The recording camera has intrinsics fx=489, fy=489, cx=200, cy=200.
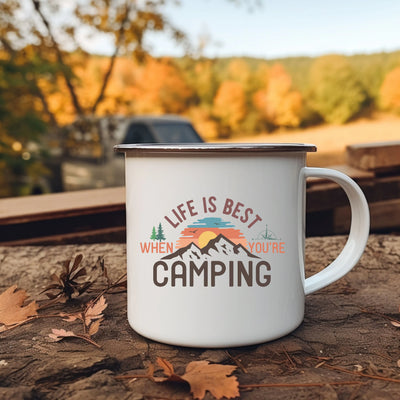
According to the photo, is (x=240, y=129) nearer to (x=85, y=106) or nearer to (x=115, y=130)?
(x=85, y=106)

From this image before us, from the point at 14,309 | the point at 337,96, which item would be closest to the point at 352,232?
the point at 14,309

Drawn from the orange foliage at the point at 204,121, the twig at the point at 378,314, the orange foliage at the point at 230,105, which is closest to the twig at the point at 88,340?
the twig at the point at 378,314

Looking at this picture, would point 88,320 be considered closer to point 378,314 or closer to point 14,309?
point 14,309

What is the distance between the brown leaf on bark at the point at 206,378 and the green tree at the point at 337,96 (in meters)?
29.3

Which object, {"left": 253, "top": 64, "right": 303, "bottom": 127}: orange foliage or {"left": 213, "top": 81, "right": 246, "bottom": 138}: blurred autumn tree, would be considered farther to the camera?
{"left": 213, "top": 81, "right": 246, "bottom": 138}: blurred autumn tree

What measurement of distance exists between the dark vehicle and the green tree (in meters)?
23.1

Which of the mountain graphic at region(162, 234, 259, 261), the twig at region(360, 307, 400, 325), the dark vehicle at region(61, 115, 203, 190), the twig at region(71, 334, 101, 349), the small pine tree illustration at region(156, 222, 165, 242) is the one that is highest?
the dark vehicle at region(61, 115, 203, 190)

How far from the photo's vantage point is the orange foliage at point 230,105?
29.1 meters

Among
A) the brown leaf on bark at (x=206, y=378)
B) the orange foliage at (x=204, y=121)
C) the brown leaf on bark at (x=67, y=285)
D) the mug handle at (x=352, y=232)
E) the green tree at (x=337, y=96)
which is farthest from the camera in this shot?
the green tree at (x=337, y=96)

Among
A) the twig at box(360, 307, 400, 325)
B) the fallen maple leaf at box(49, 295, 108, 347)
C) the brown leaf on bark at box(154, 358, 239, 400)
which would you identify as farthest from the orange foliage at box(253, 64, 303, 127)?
the brown leaf on bark at box(154, 358, 239, 400)

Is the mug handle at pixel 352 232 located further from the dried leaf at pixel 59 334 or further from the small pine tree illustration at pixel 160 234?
the dried leaf at pixel 59 334

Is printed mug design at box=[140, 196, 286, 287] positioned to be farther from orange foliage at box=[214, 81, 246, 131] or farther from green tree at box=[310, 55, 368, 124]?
green tree at box=[310, 55, 368, 124]

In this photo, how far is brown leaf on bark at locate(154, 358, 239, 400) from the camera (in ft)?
2.70

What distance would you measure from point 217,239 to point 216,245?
0.01 metres
